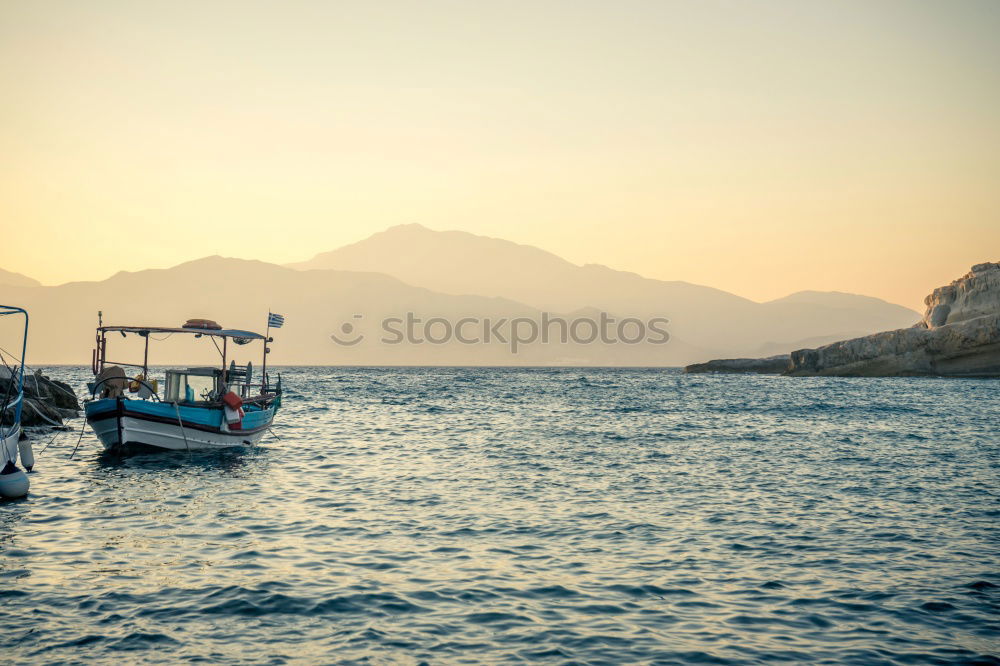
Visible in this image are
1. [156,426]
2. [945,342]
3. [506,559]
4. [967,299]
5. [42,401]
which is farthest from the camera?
[967,299]

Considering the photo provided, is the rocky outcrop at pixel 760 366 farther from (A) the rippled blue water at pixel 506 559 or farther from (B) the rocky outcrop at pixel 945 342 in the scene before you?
(A) the rippled blue water at pixel 506 559

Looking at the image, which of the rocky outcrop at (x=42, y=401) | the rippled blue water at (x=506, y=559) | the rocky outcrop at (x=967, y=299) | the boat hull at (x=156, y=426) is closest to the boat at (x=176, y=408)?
the boat hull at (x=156, y=426)

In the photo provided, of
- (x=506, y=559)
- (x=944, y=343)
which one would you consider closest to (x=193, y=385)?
(x=506, y=559)

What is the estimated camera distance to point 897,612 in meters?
12.0

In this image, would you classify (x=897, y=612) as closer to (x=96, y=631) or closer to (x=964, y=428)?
(x=96, y=631)

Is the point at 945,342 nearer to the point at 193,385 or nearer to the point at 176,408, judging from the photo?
the point at 193,385

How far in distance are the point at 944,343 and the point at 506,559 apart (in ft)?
432

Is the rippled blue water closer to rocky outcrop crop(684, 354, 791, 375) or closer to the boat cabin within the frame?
the boat cabin

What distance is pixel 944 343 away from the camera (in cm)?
12456

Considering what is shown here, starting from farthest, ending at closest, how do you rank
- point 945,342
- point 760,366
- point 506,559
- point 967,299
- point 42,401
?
point 760,366, point 967,299, point 945,342, point 42,401, point 506,559

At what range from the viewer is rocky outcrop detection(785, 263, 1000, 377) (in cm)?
11938

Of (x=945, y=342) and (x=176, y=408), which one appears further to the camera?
(x=945, y=342)

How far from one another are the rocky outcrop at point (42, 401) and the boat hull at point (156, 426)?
1019cm

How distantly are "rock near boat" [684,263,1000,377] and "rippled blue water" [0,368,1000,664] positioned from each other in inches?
4053
